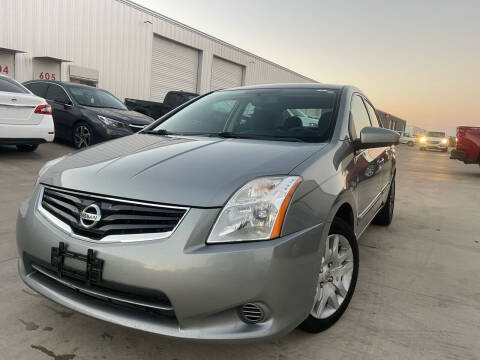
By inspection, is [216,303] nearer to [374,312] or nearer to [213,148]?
[213,148]

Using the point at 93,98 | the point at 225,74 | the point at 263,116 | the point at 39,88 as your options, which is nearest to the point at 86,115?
the point at 93,98

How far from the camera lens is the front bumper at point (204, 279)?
1.65 metres

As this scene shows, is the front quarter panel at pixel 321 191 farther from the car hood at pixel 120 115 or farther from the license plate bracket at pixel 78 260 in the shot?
the car hood at pixel 120 115

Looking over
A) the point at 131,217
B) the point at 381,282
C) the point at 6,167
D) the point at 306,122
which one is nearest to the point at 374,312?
the point at 381,282

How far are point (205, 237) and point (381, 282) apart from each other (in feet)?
6.20

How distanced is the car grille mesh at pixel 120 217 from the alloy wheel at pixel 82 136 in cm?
632

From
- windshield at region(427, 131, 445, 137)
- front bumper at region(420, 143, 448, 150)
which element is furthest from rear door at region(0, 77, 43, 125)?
windshield at region(427, 131, 445, 137)

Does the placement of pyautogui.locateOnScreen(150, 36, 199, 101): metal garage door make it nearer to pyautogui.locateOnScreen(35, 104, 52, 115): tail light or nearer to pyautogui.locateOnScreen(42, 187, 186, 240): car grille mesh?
pyautogui.locateOnScreen(35, 104, 52, 115): tail light

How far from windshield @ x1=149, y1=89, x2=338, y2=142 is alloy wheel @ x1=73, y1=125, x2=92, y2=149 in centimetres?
505

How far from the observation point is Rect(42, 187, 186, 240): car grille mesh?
1734mm

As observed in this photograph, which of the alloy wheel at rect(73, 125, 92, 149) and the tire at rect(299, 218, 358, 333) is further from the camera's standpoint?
the alloy wheel at rect(73, 125, 92, 149)

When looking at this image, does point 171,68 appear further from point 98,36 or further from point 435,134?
point 435,134

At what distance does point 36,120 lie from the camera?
6.84 m

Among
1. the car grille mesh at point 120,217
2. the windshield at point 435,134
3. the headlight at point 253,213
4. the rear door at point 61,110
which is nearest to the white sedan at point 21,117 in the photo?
the rear door at point 61,110
